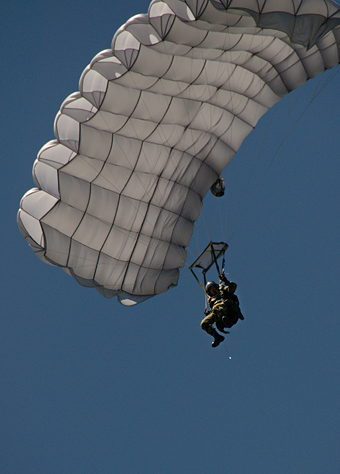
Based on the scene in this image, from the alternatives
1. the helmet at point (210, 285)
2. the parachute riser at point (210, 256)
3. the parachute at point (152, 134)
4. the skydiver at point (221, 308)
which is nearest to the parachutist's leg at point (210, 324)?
the skydiver at point (221, 308)

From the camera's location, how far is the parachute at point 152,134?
11977 millimetres

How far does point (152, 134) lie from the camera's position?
1439cm

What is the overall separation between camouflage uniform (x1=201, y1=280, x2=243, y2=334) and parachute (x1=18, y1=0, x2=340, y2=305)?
1.94 meters

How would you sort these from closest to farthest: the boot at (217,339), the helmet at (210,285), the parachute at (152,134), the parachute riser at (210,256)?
the parachute at (152,134) → the boot at (217,339) → the helmet at (210,285) → the parachute riser at (210,256)

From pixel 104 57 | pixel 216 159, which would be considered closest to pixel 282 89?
pixel 216 159

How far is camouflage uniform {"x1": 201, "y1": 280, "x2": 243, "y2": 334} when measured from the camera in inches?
539

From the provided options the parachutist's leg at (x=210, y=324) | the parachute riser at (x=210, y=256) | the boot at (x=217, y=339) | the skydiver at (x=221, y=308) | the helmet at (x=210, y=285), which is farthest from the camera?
the parachute riser at (x=210, y=256)

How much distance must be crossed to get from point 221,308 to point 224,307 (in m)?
0.06

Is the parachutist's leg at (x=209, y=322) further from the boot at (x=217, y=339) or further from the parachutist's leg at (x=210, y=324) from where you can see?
the boot at (x=217, y=339)

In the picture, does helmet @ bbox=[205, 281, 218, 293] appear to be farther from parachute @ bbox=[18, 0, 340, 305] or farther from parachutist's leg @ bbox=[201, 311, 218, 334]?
parachute @ bbox=[18, 0, 340, 305]

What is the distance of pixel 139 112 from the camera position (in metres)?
13.7

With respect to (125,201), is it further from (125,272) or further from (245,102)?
(245,102)

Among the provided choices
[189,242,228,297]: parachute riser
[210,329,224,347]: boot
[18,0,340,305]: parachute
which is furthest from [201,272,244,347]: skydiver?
[18,0,340,305]: parachute

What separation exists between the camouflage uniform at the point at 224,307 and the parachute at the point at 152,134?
1938 millimetres
